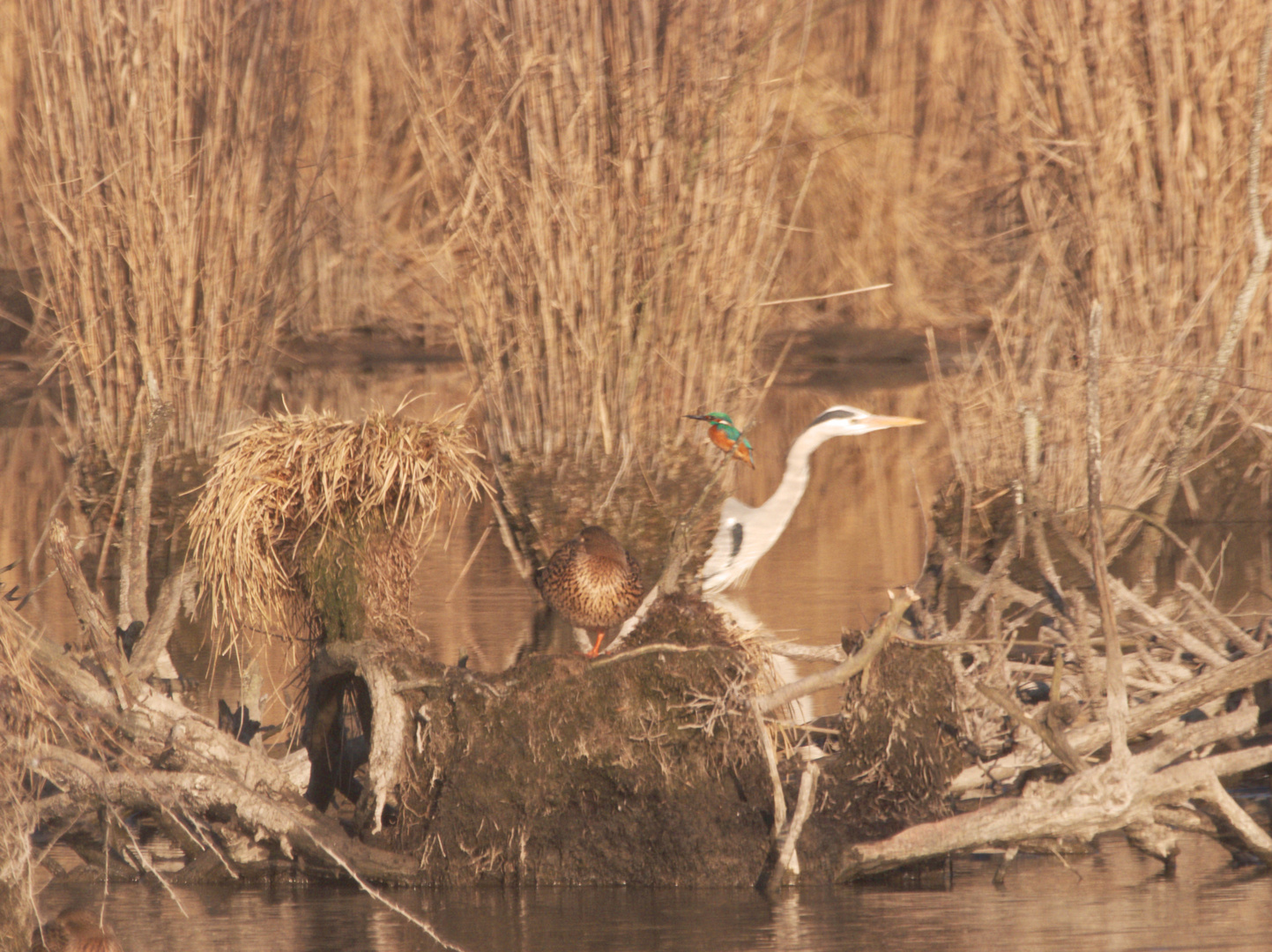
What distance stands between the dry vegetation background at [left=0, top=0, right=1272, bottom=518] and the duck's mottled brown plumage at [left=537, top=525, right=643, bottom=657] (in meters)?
3.20

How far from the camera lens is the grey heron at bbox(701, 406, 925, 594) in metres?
8.00

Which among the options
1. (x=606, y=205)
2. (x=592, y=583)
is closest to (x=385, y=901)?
(x=592, y=583)

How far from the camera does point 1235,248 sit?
9.28 meters

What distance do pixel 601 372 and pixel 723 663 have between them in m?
4.00

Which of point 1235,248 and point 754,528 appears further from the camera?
point 1235,248

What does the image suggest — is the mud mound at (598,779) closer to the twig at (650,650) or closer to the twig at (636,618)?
the twig at (650,650)

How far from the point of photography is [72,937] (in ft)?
13.6

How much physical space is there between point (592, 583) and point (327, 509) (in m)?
0.89

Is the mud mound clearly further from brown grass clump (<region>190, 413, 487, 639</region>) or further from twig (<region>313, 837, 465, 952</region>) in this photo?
brown grass clump (<region>190, 413, 487, 639</region>)

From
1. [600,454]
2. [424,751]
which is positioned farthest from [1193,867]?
[600,454]

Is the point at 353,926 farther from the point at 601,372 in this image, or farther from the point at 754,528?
the point at 601,372

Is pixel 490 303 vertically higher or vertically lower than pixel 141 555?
higher

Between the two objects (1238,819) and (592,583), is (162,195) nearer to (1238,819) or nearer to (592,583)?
(592,583)

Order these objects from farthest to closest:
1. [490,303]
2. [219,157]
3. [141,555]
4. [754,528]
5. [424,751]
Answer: [219,157] < [490,303] < [754,528] < [141,555] < [424,751]
